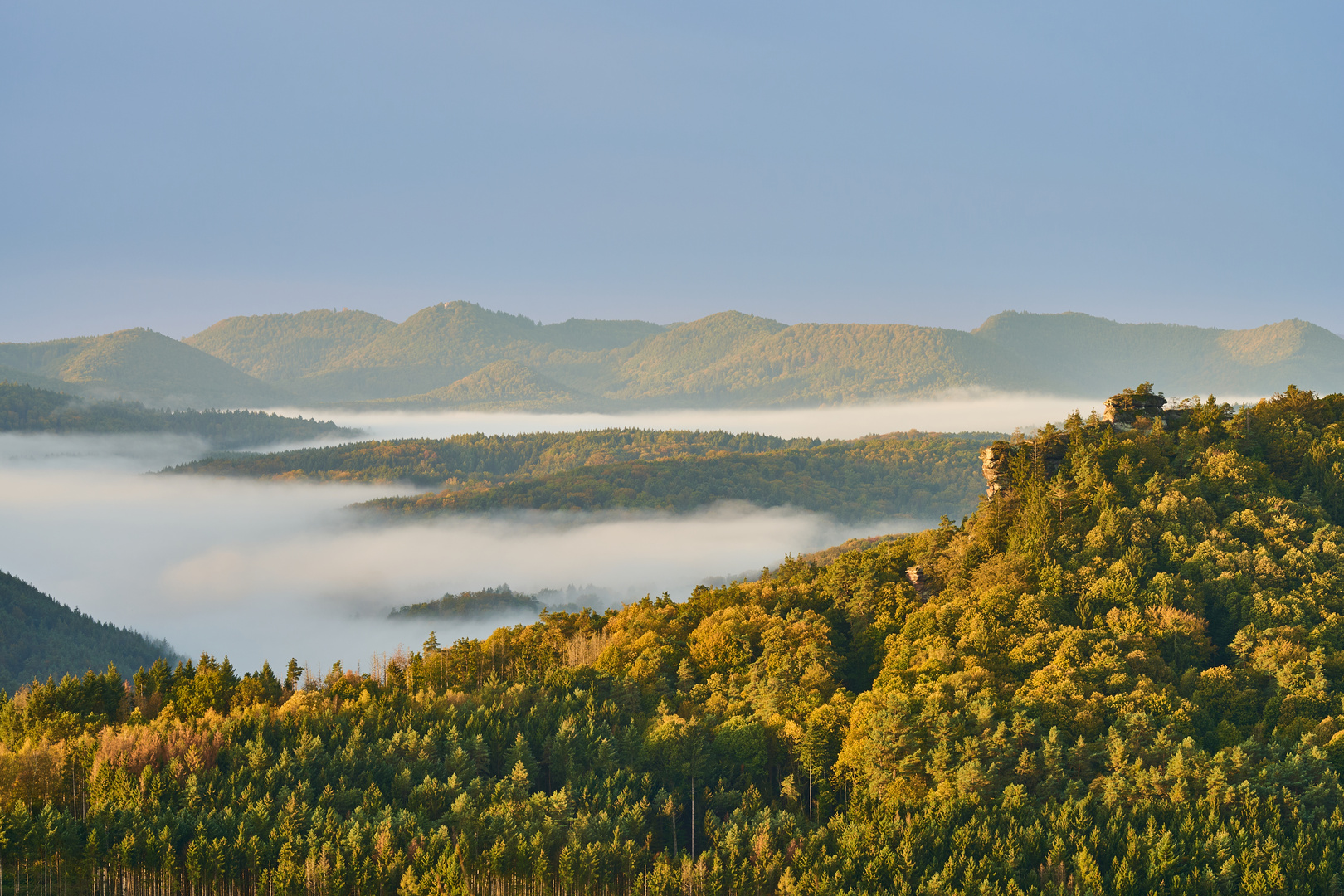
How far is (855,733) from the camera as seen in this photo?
321 ft

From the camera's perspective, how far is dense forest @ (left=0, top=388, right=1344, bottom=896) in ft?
269

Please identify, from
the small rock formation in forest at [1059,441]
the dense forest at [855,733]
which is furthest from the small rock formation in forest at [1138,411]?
the dense forest at [855,733]

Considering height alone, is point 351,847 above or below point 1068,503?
below

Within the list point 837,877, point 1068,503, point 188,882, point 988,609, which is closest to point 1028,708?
point 988,609

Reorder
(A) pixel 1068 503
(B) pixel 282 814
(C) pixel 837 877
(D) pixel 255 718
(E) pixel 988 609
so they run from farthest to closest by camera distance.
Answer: (A) pixel 1068 503
(E) pixel 988 609
(D) pixel 255 718
(B) pixel 282 814
(C) pixel 837 877

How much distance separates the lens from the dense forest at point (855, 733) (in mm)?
81938

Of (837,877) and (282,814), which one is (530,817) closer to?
(282,814)

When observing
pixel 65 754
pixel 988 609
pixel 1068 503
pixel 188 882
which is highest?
pixel 1068 503

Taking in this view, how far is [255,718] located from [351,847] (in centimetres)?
2765

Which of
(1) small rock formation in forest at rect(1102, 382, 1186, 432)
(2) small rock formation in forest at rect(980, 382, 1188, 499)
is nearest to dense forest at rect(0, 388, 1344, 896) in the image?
(2) small rock formation in forest at rect(980, 382, 1188, 499)

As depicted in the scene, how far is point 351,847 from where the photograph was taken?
270 ft

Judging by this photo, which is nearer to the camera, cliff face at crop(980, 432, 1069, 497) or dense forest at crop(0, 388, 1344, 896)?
dense forest at crop(0, 388, 1344, 896)

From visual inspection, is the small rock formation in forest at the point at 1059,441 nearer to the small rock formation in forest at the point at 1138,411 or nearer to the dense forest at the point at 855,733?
the small rock formation in forest at the point at 1138,411

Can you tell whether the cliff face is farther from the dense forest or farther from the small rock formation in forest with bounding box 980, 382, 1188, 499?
the dense forest
